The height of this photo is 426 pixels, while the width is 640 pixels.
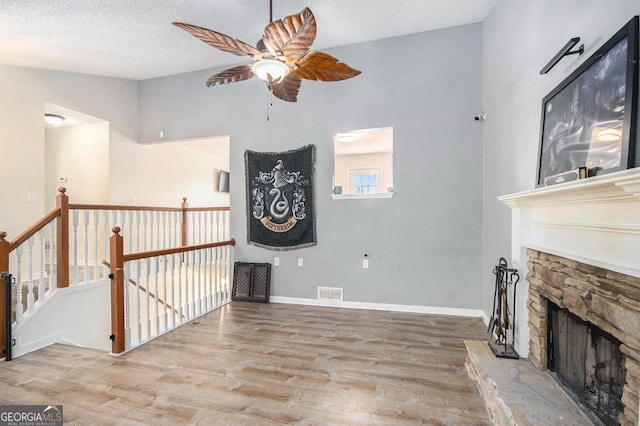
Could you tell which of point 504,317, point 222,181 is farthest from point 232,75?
point 222,181

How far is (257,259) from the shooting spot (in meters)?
Answer: 4.14

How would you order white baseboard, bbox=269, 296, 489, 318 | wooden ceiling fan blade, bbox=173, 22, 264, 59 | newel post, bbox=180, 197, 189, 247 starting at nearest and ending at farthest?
wooden ceiling fan blade, bbox=173, 22, 264, 59
white baseboard, bbox=269, 296, 489, 318
newel post, bbox=180, 197, 189, 247

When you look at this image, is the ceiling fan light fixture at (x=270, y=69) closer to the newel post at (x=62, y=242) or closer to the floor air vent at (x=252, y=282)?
the newel post at (x=62, y=242)

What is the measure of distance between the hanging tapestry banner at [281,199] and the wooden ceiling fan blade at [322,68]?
1640 mm

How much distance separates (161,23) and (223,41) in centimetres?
170

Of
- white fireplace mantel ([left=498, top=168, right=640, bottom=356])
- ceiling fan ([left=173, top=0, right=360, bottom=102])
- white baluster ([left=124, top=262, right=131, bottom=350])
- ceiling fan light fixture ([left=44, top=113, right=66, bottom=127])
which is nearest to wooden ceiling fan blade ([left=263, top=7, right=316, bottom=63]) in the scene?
ceiling fan ([left=173, top=0, right=360, bottom=102])

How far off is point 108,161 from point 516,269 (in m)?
5.29

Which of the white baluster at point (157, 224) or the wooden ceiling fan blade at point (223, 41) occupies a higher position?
the wooden ceiling fan blade at point (223, 41)

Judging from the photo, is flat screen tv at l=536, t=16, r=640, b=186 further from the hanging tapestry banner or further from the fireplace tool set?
the hanging tapestry banner

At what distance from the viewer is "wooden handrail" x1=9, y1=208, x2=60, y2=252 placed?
2489mm

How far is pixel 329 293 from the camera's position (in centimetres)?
385

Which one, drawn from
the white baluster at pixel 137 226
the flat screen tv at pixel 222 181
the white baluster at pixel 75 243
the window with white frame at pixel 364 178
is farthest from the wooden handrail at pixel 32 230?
the window with white frame at pixel 364 178

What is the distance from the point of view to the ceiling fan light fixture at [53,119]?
4391 millimetres

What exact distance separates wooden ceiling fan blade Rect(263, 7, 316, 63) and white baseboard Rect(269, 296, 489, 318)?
9.43ft
